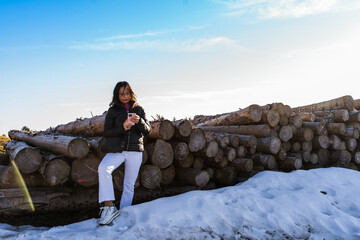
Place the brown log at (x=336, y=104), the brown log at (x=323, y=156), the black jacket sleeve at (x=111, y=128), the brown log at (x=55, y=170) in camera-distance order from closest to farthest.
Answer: the black jacket sleeve at (x=111, y=128)
the brown log at (x=55, y=170)
the brown log at (x=323, y=156)
the brown log at (x=336, y=104)

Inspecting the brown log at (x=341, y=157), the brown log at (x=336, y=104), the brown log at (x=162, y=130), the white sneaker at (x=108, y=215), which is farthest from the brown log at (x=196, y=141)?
the brown log at (x=336, y=104)

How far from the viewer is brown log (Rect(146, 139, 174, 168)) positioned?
532 cm

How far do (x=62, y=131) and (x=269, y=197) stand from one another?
7.09 metres

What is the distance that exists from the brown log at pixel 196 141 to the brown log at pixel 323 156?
4.52 metres

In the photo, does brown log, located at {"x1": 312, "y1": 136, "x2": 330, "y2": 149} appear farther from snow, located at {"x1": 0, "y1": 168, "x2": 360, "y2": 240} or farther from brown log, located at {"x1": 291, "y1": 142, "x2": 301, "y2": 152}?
snow, located at {"x1": 0, "y1": 168, "x2": 360, "y2": 240}

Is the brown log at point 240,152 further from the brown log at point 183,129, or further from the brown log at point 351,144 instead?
the brown log at point 351,144

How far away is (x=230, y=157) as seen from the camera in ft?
22.1

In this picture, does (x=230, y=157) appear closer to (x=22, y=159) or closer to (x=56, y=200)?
(x=56, y=200)

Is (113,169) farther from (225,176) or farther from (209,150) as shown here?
(225,176)

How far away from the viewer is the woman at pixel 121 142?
12.9 ft

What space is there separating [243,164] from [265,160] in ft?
2.81

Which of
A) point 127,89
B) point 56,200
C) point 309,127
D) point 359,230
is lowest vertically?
point 359,230

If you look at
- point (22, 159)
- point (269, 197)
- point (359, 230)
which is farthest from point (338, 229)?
point (22, 159)

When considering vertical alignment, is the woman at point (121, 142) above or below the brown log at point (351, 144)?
above
